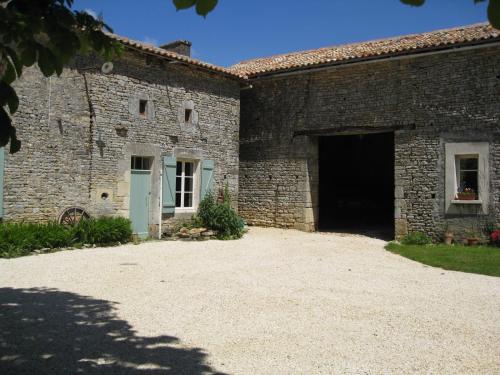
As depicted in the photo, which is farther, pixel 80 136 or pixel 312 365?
pixel 80 136

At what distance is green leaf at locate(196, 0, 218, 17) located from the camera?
171cm

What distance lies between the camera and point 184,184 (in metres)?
12.0

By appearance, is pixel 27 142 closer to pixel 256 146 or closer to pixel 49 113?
pixel 49 113

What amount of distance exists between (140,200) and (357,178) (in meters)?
9.92

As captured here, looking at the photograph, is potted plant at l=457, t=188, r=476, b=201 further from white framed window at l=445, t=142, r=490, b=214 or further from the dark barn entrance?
the dark barn entrance

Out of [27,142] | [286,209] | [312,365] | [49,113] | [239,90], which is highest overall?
[239,90]

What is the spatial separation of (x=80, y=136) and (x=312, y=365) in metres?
7.84

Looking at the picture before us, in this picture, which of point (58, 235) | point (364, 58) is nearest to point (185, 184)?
point (58, 235)

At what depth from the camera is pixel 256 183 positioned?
1362cm

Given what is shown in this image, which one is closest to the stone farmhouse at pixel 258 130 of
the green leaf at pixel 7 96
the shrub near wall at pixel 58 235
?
the shrub near wall at pixel 58 235

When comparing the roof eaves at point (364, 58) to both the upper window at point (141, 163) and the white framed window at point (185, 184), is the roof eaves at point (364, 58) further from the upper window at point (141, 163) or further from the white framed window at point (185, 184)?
the upper window at point (141, 163)

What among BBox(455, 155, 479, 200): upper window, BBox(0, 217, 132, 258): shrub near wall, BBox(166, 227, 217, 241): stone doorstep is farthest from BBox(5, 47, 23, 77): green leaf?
BBox(455, 155, 479, 200): upper window

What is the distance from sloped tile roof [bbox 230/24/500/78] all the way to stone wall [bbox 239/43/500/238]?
350 millimetres

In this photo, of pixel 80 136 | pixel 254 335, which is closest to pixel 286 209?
pixel 80 136
